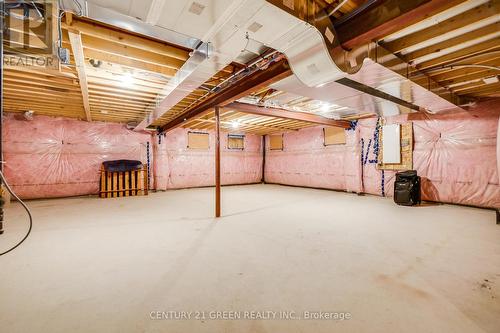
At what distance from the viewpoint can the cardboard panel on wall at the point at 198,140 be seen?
8789 millimetres

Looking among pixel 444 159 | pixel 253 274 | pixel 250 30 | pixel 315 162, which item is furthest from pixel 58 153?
pixel 444 159

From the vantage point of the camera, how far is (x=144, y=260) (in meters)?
2.37

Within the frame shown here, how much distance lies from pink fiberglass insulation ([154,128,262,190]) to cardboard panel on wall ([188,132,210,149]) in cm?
14

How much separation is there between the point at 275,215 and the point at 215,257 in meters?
2.12

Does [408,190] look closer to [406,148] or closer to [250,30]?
[406,148]

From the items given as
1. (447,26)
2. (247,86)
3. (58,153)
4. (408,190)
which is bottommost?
(408,190)

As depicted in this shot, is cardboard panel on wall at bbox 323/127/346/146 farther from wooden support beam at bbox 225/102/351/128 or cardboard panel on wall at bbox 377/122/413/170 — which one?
cardboard panel on wall at bbox 377/122/413/170

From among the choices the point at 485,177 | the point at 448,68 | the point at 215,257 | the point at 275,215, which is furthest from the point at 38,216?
the point at 485,177

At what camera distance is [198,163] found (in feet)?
29.3

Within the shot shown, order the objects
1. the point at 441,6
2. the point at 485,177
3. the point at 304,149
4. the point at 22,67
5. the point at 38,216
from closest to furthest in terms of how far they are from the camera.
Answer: the point at 441,6, the point at 22,67, the point at 38,216, the point at 485,177, the point at 304,149

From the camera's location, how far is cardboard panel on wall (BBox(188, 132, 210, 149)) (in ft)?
28.8

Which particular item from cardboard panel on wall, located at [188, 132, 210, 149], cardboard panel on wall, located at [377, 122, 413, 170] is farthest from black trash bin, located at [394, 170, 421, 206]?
cardboard panel on wall, located at [188, 132, 210, 149]

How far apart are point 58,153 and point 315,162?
8.34 m

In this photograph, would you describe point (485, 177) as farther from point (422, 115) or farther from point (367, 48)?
point (367, 48)
